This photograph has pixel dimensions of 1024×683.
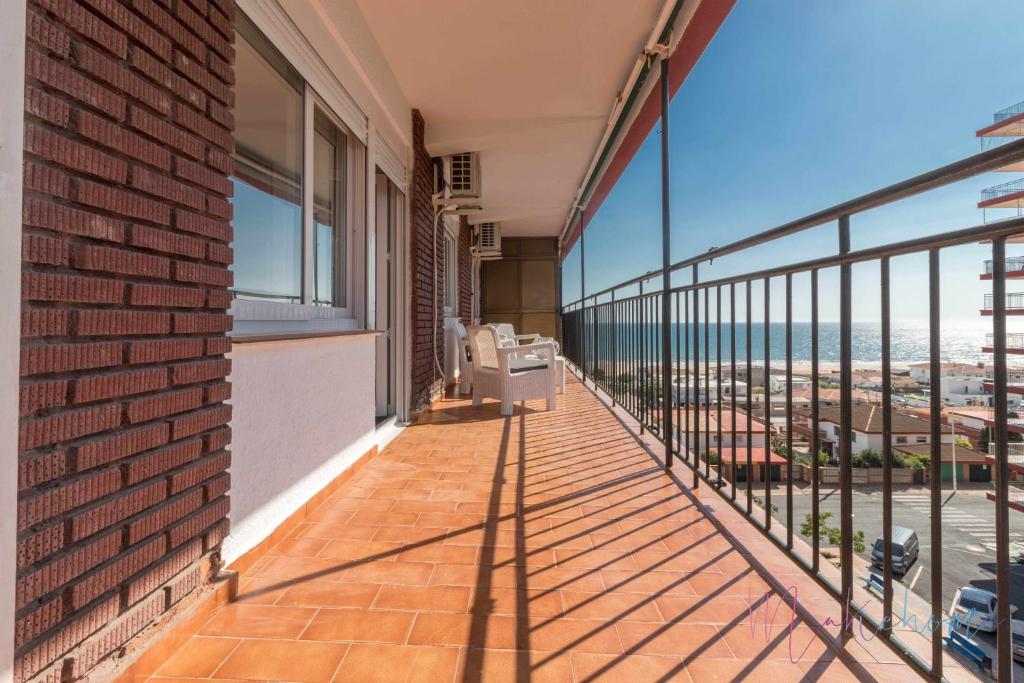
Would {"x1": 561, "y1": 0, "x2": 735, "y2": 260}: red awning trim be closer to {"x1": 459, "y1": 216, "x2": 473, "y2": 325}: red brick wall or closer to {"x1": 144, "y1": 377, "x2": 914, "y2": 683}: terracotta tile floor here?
{"x1": 459, "y1": 216, "x2": 473, "y2": 325}: red brick wall

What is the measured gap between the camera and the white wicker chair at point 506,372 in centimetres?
409

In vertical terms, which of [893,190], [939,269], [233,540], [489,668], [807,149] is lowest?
[489,668]

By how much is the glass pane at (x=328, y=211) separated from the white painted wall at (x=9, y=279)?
5.10ft

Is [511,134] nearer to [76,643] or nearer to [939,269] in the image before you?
[939,269]

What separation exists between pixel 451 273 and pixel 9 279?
A: 5991 millimetres

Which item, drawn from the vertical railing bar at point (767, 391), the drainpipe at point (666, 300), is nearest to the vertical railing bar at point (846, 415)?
the vertical railing bar at point (767, 391)

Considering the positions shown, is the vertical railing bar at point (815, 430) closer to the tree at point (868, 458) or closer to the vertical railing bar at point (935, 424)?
the tree at point (868, 458)

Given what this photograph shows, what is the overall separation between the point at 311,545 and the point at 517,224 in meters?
7.98

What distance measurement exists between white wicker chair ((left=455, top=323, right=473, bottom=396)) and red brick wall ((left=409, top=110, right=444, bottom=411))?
0.28 m

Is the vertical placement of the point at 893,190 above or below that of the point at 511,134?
below

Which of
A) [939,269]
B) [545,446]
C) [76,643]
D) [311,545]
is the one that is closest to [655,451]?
[545,446]

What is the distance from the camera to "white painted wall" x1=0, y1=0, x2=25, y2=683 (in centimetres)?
81

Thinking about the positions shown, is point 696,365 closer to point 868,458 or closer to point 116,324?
point 868,458

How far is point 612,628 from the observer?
49.7 inches
